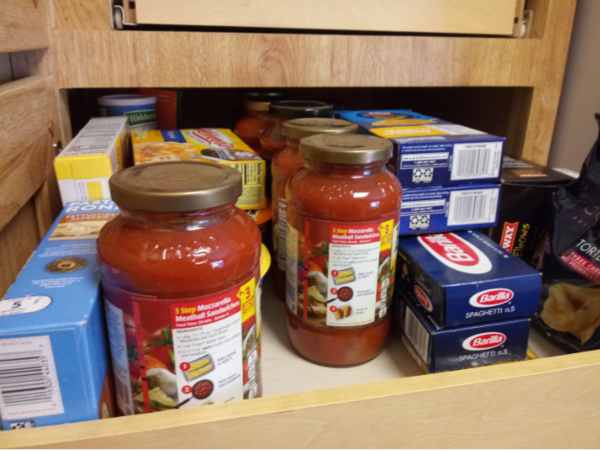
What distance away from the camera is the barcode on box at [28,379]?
0.43 meters

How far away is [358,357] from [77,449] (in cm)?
39

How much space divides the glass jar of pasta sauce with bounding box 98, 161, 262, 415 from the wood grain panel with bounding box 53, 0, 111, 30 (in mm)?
402

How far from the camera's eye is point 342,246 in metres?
0.63

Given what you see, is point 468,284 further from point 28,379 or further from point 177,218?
point 28,379

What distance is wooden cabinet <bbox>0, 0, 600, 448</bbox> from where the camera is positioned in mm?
469

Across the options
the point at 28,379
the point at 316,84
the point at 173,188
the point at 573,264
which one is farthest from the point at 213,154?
the point at 573,264

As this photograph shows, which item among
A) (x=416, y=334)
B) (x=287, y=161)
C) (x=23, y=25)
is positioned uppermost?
(x=23, y=25)

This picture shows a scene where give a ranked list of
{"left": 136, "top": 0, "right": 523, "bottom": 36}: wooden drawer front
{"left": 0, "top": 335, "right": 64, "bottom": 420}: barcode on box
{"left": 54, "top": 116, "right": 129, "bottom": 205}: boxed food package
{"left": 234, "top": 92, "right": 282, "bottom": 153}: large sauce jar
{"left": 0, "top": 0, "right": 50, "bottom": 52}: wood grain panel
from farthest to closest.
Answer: {"left": 234, "top": 92, "right": 282, "bottom": 153}: large sauce jar < {"left": 136, "top": 0, "right": 523, "bottom": 36}: wooden drawer front < {"left": 54, "top": 116, "right": 129, "bottom": 205}: boxed food package < {"left": 0, "top": 0, "right": 50, "bottom": 52}: wood grain panel < {"left": 0, "top": 335, "right": 64, "bottom": 420}: barcode on box

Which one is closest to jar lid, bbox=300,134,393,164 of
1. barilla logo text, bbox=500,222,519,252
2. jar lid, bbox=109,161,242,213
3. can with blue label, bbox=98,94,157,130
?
jar lid, bbox=109,161,242,213

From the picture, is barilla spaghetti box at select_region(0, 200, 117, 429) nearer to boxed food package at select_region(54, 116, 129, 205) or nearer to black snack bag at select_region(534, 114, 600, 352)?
boxed food package at select_region(54, 116, 129, 205)

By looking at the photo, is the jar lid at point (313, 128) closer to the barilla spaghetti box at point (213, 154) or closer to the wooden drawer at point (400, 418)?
the barilla spaghetti box at point (213, 154)

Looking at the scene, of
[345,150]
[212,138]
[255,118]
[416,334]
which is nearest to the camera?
[345,150]

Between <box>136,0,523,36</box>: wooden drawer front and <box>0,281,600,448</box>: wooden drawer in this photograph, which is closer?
Result: <box>0,281,600,448</box>: wooden drawer

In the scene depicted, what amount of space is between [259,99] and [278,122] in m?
0.19
